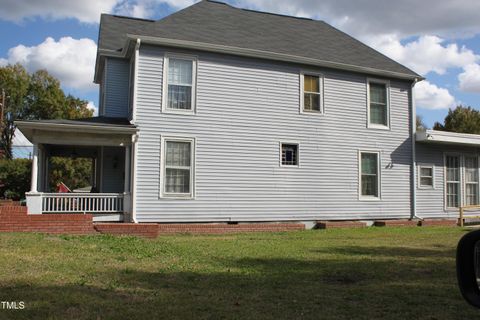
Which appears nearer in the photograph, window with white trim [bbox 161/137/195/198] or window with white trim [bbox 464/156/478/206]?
window with white trim [bbox 161/137/195/198]

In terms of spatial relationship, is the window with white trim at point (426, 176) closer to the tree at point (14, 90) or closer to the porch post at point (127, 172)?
the porch post at point (127, 172)

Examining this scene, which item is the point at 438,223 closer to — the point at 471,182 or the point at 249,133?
the point at 471,182

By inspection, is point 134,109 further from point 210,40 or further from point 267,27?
point 267,27

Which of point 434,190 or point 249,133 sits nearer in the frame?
point 249,133

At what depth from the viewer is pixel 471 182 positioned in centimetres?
2017

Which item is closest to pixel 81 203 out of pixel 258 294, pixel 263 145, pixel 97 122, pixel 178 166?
pixel 97 122

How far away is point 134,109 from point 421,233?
9753 millimetres

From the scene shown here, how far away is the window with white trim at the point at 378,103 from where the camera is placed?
18281mm

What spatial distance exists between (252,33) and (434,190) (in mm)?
9641

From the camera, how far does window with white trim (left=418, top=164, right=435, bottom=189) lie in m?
19.1

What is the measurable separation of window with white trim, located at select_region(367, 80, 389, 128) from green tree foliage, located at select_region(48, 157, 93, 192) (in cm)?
2999

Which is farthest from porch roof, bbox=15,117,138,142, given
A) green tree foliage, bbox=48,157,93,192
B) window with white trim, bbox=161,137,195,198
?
green tree foliage, bbox=48,157,93,192

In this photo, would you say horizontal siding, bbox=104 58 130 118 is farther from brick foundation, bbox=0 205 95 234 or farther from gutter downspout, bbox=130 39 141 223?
brick foundation, bbox=0 205 95 234

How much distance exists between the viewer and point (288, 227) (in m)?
15.9
